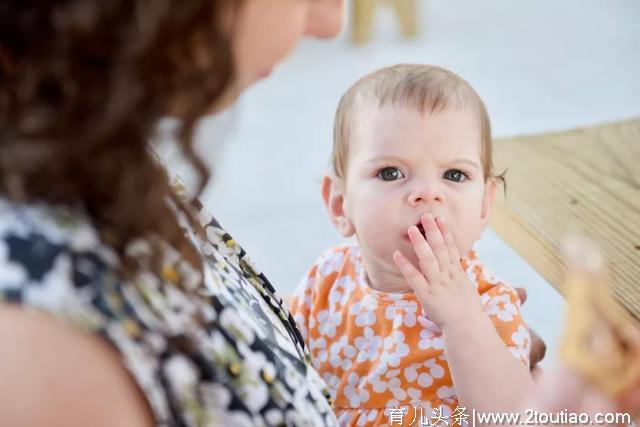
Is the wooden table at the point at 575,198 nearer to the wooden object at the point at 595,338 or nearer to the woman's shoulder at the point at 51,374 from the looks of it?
the wooden object at the point at 595,338

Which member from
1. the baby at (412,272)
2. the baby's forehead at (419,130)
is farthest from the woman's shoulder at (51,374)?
the baby's forehead at (419,130)

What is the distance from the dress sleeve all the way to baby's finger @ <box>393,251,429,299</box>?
0.10m

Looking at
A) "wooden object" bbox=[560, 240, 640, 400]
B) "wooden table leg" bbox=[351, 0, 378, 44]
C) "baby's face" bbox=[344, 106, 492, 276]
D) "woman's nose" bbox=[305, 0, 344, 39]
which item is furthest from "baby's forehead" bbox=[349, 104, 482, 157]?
"wooden table leg" bbox=[351, 0, 378, 44]

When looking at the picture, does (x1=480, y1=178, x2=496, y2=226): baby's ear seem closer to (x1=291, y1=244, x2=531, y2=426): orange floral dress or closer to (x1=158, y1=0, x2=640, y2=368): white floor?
(x1=291, y1=244, x2=531, y2=426): orange floral dress

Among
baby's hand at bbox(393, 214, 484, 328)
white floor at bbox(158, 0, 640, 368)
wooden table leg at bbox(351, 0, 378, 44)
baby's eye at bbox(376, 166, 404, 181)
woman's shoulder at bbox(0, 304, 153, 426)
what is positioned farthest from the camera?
wooden table leg at bbox(351, 0, 378, 44)

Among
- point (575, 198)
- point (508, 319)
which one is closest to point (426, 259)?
point (508, 319)

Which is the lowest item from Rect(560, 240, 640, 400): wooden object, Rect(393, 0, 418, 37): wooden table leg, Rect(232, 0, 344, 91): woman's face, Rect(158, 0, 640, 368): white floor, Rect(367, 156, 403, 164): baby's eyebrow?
Rect(560, 240, 640, 400): wooden object

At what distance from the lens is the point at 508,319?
1052mm

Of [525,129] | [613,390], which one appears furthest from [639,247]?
[525,129]

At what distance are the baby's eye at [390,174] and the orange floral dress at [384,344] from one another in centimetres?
14

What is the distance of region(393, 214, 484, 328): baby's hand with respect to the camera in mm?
986

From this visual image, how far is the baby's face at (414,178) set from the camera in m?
1.07

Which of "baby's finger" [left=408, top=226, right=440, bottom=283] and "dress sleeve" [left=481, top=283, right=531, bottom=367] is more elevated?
"baby's finger" [left=408, top=226, right=440, bottom=283]

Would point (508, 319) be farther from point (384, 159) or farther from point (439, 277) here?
point (384, 159)
